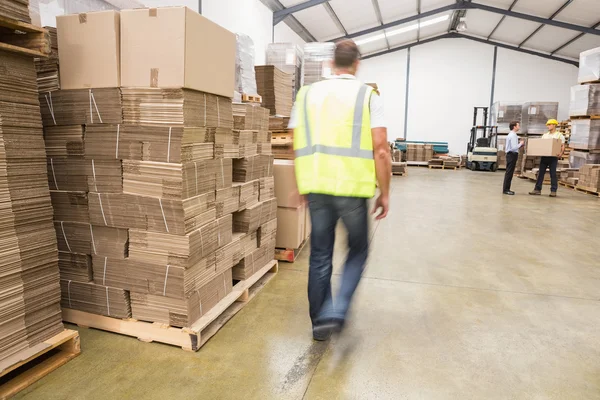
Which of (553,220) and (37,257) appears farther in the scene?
(553,220)

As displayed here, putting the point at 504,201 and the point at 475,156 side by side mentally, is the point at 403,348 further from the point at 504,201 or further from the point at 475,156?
the point at 475,156

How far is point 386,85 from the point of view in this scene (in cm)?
2036

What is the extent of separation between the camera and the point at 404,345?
2.79 meters

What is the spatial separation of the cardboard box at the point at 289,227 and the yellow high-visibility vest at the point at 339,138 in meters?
1.96

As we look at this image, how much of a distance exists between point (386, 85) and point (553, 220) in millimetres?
14601

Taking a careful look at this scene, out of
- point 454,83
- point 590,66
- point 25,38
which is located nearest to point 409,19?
point 454,83

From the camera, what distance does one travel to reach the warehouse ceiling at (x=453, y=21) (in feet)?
41.3

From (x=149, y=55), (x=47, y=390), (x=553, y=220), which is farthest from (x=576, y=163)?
(x=47, y=390)

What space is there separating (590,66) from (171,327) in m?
11.3

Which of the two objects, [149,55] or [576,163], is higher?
[149,55]

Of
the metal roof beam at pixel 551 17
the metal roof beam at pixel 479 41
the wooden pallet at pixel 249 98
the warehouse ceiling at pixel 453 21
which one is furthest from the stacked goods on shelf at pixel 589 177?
the metal roof beam at pixel 479 41

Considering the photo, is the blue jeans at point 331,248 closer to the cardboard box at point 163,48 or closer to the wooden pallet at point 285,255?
the cardboard box at point 163,48

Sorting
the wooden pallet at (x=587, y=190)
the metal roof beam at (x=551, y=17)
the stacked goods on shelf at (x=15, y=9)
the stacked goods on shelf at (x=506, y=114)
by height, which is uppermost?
the metal roof beam at (x=551, y=17)

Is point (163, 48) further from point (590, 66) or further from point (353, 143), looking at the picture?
point (590, 66)
